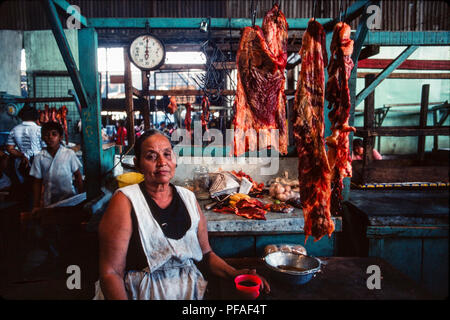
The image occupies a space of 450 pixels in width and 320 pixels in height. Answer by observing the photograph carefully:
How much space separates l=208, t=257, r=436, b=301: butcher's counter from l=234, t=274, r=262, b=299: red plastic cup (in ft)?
0.31

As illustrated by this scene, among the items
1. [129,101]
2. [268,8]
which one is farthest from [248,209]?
[268,8]

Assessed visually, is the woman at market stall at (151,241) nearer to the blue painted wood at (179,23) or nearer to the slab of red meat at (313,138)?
the slab of red meat at (313,138)

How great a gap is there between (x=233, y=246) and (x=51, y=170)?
3239mm

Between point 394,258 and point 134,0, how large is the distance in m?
9.60

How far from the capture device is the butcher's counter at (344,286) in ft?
6.25

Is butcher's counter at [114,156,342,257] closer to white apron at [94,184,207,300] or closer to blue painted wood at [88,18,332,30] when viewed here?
white apron at [94,184,207,300]

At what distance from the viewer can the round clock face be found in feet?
11.9

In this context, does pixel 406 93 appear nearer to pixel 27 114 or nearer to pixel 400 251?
Answer: pixel 400 251

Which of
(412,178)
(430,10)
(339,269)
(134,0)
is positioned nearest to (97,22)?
(339,269)

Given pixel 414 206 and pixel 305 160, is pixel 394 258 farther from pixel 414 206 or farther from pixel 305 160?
pixel 305 160

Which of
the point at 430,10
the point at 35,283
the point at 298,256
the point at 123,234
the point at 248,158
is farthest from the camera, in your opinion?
the point at 430,10

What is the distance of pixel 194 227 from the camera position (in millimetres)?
2131

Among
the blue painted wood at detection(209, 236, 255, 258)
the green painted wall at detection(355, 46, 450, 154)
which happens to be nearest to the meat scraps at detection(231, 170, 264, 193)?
the blue painted wood at detection(209, 236, 255, 258)

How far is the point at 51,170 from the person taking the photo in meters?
4.28
